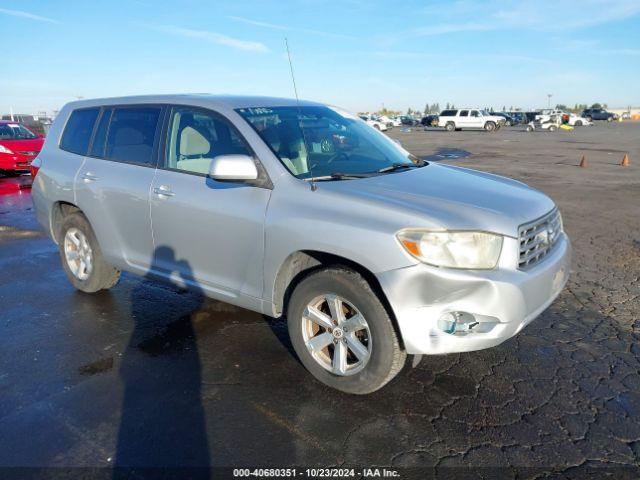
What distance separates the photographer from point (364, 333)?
3221 mm

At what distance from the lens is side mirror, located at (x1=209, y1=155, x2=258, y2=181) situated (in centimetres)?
326

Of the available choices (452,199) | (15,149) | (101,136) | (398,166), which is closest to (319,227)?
(452,199)

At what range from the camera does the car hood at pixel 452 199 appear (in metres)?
2.89

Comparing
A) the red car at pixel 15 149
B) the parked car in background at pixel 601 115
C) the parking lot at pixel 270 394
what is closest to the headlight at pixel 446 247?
the parking lot at pixel 270 394

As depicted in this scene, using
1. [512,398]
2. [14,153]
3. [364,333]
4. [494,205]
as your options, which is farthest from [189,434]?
[14,153]

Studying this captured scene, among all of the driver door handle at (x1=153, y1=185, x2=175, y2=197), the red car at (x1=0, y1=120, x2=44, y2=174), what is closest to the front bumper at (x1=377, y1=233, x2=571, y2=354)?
the driver door handle at (x1=153, y1=185, x2=175, y2=197)

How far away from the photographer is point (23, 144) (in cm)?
1385

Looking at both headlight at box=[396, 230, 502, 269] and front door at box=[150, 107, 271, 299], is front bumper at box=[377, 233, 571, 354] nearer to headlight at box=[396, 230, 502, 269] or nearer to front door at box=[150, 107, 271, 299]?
headlight at box=[396, 230, 502, 269]

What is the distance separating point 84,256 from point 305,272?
2764 mm

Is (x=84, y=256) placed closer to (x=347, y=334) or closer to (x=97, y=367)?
(x=97, y=367)

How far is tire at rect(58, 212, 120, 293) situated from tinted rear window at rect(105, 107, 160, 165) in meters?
0.81

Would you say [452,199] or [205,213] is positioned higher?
[452,199]

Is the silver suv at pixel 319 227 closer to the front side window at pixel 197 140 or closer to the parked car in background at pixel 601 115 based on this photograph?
the front side window at pixel 197 140

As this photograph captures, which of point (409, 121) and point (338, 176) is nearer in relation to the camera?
point (338, 176)
